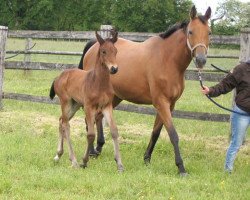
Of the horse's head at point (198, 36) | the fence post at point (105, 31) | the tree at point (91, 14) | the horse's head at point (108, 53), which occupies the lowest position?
the tree at point (91, 14)

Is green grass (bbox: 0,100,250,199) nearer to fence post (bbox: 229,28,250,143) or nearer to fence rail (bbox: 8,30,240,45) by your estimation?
fence post (bbox: 229,28,250,143)

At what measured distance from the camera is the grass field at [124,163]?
16.8 ft

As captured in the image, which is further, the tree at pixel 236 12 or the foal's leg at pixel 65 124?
the tree at pixel 236 12

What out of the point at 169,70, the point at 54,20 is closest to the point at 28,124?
the point at 169,70

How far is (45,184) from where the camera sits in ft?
17.3

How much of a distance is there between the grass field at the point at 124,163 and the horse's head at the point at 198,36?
5.00 ft

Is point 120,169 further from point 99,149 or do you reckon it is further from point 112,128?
point 99,149

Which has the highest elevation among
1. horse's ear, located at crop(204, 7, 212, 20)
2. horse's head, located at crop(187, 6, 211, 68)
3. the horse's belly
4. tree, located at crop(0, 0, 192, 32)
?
horse's ear, located at crop(204, 7, 212, 20)

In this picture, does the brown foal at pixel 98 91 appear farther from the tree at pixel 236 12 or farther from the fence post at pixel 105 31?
the tree at pixel 236 12

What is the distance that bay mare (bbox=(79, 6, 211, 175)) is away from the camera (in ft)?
19.6

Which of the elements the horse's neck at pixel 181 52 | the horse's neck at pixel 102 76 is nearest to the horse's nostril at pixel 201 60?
the horse's neck at pixel 181 52

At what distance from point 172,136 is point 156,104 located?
535 mm

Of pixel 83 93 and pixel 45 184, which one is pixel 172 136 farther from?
pixel 45 184

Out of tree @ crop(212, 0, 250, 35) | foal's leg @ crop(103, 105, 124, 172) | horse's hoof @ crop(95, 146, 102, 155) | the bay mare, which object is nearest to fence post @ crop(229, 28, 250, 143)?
the bay mare
